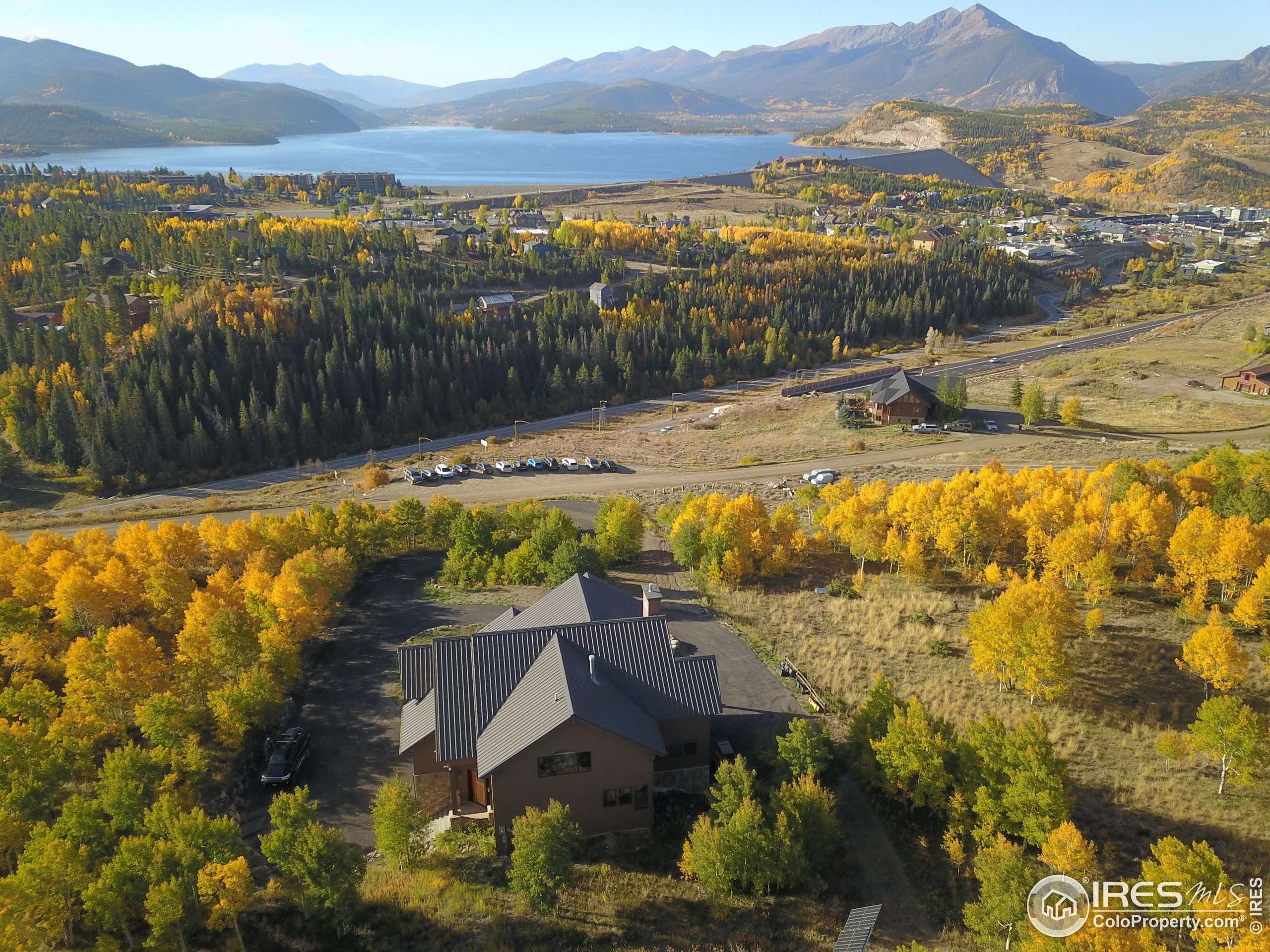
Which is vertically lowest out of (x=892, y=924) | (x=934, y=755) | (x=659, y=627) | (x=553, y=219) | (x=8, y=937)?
(x=892, y=924)

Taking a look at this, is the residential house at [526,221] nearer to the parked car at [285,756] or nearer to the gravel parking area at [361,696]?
the gravel parking area at [361,696]

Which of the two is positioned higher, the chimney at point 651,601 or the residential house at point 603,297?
the residential house at point 603,297

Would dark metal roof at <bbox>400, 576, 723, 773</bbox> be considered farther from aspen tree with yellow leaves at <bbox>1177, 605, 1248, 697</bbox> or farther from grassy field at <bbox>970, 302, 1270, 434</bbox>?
grassy field at <bbox>970, 302, 1270, 434</bbox>

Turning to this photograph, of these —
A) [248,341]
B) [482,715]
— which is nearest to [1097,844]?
[482,715]

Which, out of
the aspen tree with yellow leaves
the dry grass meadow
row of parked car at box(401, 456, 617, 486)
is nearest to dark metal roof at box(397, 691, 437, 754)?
the dry grass meadow

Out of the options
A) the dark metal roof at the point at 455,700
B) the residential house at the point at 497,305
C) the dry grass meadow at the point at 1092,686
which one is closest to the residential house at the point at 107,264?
the residential house at the point at 497,305

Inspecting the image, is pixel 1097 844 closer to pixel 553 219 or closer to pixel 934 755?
pixel 934 755
